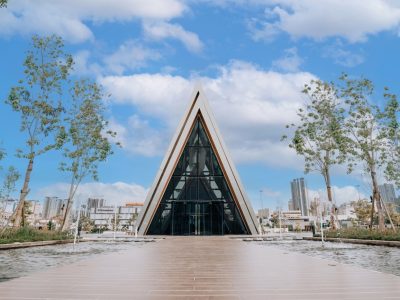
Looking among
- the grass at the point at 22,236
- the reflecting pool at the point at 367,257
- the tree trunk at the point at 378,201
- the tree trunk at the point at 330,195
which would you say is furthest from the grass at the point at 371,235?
the grass at the point at 22,236

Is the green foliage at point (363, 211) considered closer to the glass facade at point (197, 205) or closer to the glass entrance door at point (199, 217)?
the glass facade at point (197, 205)

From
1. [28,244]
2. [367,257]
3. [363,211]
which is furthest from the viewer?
[363,211]

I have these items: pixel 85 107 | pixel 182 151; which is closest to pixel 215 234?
pixel 182 151

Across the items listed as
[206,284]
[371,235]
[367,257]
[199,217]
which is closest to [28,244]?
[206,284]

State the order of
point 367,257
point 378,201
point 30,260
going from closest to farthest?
point 30,260 < point 367,257 < point 378,201

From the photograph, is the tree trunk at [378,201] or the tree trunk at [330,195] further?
the tree trunk at [330,195]

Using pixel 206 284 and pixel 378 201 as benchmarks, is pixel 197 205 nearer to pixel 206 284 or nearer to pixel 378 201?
pixel 378 201

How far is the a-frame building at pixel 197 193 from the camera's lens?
1270 inches

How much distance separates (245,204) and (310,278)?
2575 centimetres

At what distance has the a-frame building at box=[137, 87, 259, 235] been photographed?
32250 mm

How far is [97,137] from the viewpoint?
1017 inches

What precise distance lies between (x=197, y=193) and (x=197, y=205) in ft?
4.17

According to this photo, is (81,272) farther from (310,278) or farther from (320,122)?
(320,122)

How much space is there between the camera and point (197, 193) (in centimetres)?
3269
